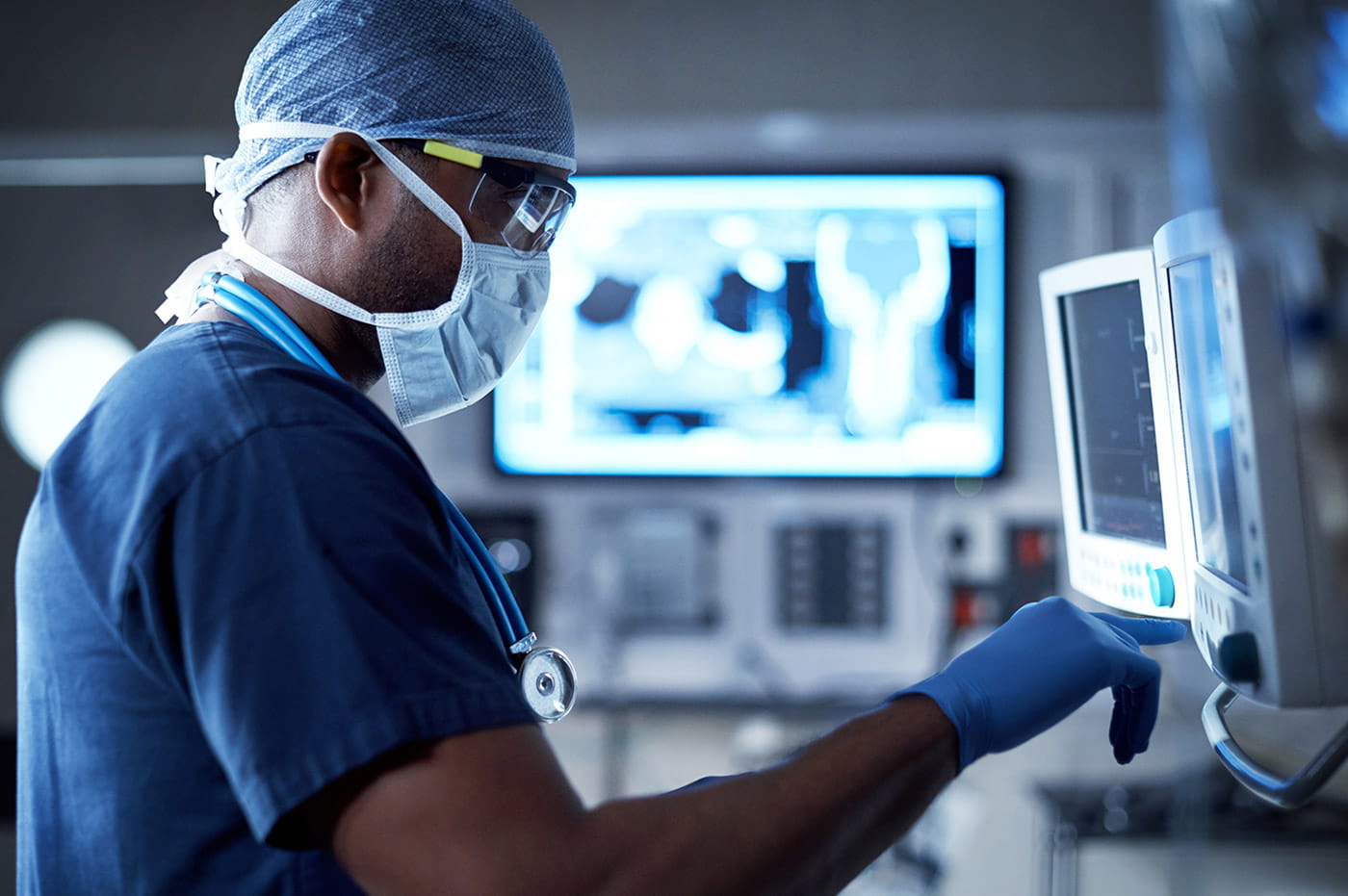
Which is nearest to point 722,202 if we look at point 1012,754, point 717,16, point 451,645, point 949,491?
point 717,16

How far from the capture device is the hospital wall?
7.53 feet

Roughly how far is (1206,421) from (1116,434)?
13.3 inches

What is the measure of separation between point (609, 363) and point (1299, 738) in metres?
1.76

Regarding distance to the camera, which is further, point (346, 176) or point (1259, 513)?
point (346, 176)

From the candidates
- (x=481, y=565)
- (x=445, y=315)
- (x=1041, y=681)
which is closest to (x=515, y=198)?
(x=445, y=315)

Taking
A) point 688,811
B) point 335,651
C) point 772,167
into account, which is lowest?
point 688,811

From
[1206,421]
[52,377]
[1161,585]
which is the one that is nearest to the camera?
[1206,421]

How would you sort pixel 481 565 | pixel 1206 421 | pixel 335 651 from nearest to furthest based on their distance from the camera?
pixel 335 651, pixel 1206 421, pixel 481 565

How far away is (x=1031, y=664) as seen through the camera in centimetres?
85

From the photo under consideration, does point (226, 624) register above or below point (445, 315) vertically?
below

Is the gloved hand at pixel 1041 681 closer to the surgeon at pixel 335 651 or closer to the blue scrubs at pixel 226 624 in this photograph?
the surgeon at pixel 335 651

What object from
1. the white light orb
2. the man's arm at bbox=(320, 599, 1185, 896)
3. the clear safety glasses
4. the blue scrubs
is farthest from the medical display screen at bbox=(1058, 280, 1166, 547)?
the white light orb

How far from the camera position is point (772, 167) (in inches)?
100

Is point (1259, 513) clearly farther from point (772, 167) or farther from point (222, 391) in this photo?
point (772, 167)
